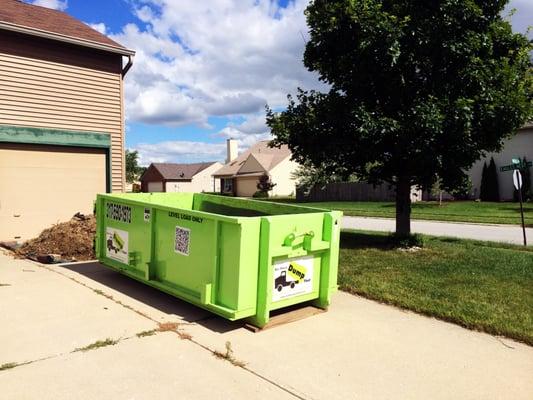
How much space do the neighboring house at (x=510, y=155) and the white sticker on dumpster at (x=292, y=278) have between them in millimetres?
25318

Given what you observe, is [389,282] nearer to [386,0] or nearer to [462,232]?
[386,0]

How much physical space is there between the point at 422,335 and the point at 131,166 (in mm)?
91119

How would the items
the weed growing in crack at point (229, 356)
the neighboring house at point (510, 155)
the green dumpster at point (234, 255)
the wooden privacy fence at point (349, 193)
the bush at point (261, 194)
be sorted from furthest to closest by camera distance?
the bush at point (261, 194) < the wooden privacy fence at point (349, 193) < the neighboring house at point (510, 155) < the green dumpster at point (234, 255) < the weed growing in crack at point (229, 356)

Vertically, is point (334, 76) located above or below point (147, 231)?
above

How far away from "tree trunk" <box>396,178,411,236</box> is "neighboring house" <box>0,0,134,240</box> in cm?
680

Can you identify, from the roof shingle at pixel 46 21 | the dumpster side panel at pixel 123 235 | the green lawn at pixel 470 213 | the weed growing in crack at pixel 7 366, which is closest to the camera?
the weed growing in crack at pixel 7 366

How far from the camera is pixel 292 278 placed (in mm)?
5223

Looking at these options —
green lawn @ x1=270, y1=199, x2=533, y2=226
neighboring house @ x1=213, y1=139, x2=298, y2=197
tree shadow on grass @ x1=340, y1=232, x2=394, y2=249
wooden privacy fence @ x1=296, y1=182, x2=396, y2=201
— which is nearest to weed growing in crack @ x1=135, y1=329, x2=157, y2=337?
tree shadow on grass @ x1=340, y1=232, x2=394, y2=249

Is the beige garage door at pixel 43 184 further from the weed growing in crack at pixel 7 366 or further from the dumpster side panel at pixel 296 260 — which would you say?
the dumpster side panel at pixel 296 260

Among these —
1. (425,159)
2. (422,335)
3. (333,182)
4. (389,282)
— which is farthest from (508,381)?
(333,182)

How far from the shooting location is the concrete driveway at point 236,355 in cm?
360

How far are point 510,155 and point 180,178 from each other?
166 feet

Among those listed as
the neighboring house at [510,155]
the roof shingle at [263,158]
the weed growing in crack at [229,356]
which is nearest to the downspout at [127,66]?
the weed growing in crack at [229,356]

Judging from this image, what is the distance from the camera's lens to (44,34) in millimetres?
10461
